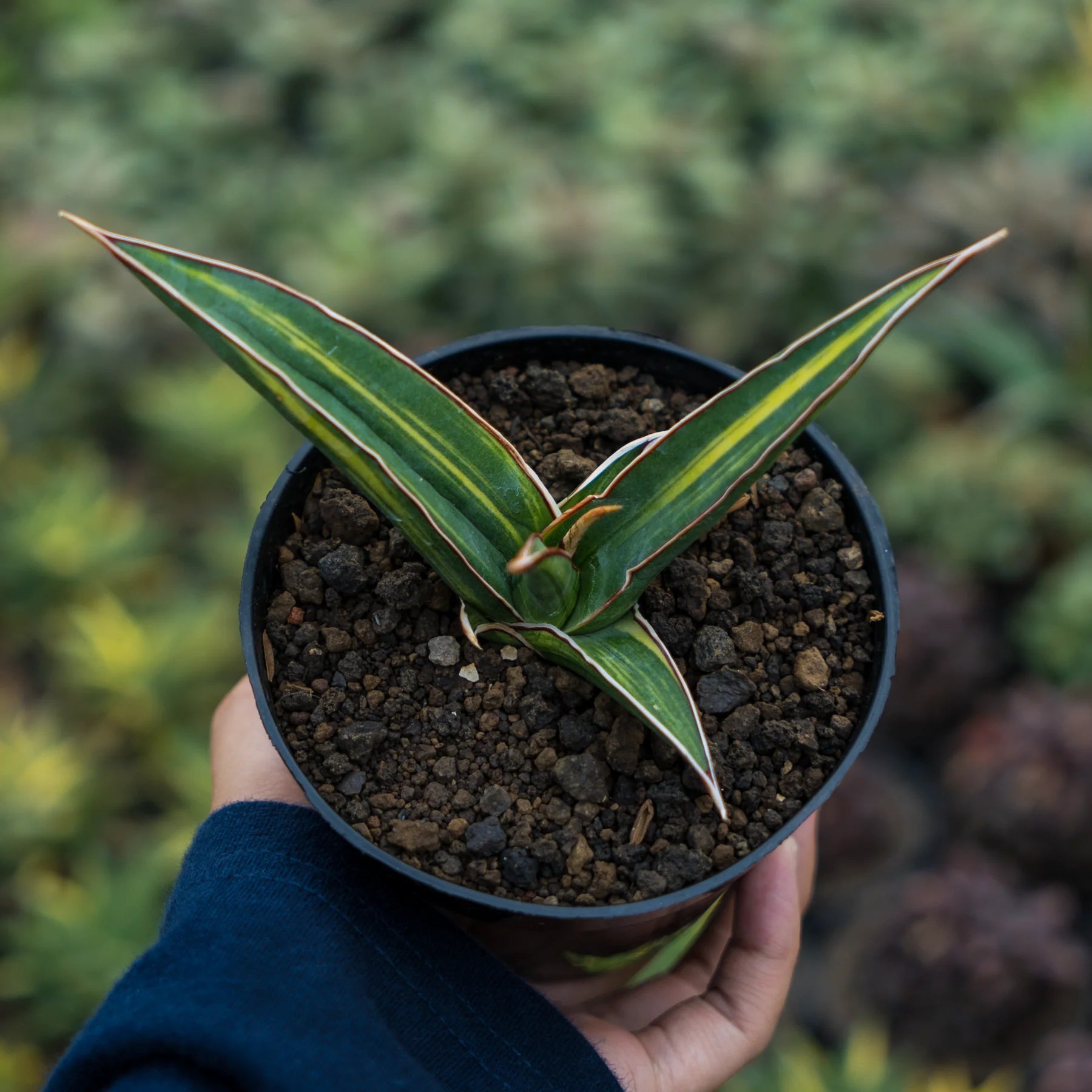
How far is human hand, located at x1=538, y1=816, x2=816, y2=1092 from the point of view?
1.09 m

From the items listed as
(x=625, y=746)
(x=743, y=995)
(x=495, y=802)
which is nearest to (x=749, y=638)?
(x=625, y=746)

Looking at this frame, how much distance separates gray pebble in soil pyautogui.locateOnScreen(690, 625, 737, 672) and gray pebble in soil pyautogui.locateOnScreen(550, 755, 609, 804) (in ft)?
0.39

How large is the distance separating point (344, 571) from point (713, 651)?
312mm

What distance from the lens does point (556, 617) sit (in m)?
0.81

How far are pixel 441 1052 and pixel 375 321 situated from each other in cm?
180

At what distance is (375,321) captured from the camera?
239 centimetres

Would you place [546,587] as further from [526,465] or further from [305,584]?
[305,584]

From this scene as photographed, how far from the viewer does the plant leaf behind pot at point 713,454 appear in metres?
0.68

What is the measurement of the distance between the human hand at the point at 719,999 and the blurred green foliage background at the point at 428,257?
3.05 feet

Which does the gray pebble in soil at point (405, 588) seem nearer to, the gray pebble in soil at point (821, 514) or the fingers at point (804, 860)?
the gray pebble in soil at point (821, 514)

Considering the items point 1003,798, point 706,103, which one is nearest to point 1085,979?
point 1003,798

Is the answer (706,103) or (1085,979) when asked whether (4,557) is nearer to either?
(706,103)

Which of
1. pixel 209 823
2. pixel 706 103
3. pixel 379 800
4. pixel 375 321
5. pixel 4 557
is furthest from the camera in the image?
pixel 706 103

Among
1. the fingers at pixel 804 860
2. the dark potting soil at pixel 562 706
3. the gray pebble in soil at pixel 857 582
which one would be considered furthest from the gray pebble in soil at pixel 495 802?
the fingers at pixel 804 860
